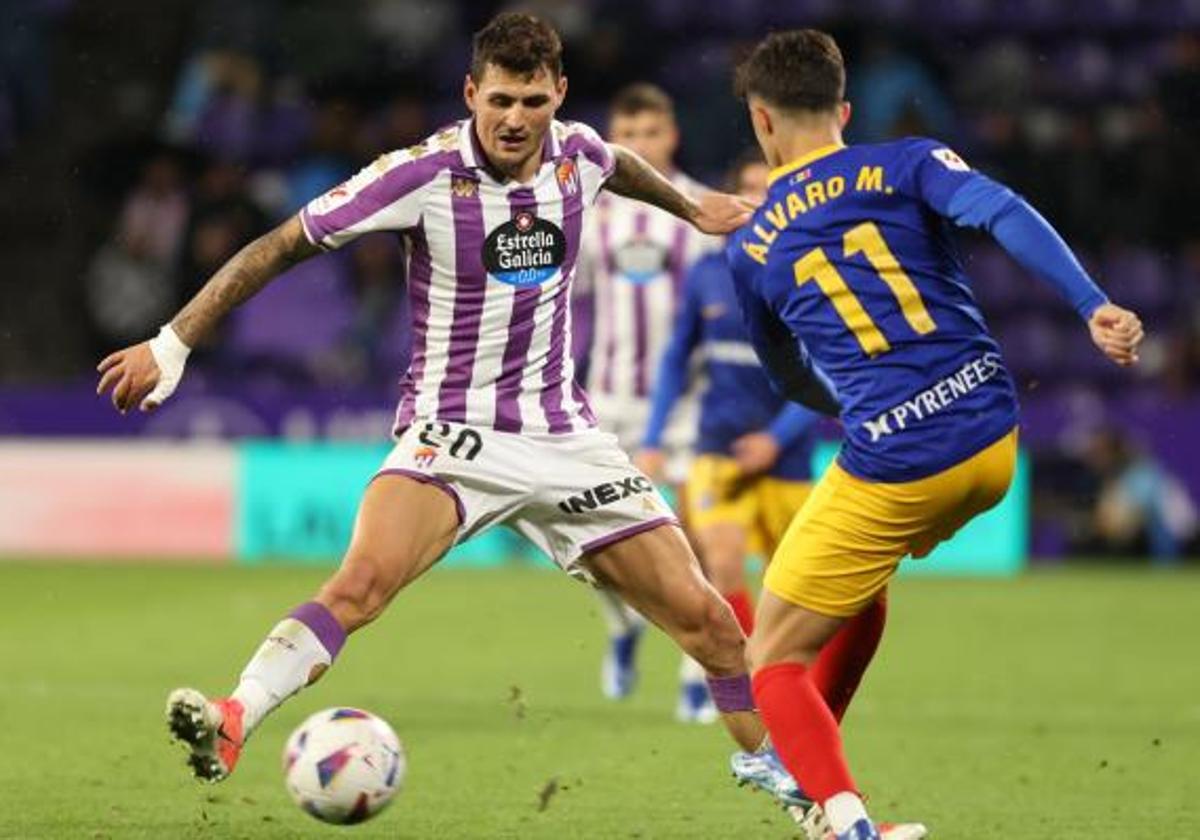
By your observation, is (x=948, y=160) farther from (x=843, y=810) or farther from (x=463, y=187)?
(x=843, y=810)

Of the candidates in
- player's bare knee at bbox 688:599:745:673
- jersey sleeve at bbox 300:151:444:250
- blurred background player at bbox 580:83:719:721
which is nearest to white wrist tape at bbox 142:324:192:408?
jersey sleeve at bbox 300:151:444:250

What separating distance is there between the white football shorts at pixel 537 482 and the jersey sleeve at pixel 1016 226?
4.51 feet

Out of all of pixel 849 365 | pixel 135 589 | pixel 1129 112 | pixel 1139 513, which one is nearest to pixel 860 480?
pixel 849 365

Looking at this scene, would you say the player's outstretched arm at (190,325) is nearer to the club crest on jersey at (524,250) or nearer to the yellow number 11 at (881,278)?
the club crest on jersey at (524,250)

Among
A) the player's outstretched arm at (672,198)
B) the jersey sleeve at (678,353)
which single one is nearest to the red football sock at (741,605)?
the jersey sleeve at (678,353)

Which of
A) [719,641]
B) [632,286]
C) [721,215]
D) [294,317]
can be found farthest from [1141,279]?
[719,641]

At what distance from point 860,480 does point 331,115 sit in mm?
13579

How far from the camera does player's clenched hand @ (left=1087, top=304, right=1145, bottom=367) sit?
5191mm

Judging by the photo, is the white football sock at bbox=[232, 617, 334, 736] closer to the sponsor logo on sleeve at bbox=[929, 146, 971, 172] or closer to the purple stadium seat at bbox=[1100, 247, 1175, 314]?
the sponsor logo on sleeve at bbox=[929, 146, 971, 172]

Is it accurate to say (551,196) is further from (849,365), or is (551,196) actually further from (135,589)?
(135,589)

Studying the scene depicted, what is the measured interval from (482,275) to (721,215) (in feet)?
2.70

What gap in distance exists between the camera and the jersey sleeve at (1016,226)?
5344mm

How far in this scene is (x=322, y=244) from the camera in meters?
6.23

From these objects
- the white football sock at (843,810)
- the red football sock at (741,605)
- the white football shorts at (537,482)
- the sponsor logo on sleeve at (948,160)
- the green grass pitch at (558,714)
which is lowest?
the green grass pitch at (558,714)
